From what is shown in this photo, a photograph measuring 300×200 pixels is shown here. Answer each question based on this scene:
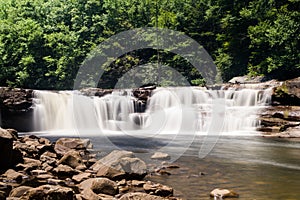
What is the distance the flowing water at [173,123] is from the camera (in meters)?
14.7

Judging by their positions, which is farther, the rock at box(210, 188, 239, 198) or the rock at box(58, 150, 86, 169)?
the rock at box(58, 150, 86, 169)

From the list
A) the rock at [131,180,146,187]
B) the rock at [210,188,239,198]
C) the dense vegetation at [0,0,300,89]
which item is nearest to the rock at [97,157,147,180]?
the rock at [131,180,146,187]

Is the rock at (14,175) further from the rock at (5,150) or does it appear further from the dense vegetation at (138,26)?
the dense vegetation at (138,26)

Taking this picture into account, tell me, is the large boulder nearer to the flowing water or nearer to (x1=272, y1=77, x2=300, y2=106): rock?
the flowing water

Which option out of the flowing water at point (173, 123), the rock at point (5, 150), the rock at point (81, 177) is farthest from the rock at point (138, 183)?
the flowing water at point (173, 123)

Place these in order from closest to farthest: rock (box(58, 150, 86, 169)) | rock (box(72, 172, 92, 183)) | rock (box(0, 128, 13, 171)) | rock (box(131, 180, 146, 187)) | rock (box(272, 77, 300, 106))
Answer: rock (box(131, 180, 146, 187)) → rock (box(72, 172, 92, 183)) → rock (box(0, 128, 13, 171)) → rock (box(58, 150, 86, 169)) → rock (box(272, 77, 300, 106))

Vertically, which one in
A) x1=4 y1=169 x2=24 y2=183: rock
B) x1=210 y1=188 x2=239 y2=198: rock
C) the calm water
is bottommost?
the calm water

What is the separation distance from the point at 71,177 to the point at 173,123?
55.4 feet

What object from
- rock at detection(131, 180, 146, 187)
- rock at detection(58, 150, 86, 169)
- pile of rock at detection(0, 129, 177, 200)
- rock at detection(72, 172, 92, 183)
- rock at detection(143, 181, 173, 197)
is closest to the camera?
pile of rock at detection(0, 129, 177, 200)

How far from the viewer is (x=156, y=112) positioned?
2667 centimetres

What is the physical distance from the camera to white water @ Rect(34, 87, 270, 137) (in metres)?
23.6

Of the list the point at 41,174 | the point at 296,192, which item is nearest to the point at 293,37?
the point at 296,192

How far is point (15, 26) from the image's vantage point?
39844 millimetres

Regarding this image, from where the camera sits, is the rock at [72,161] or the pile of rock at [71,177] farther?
the rock at [72,161]
